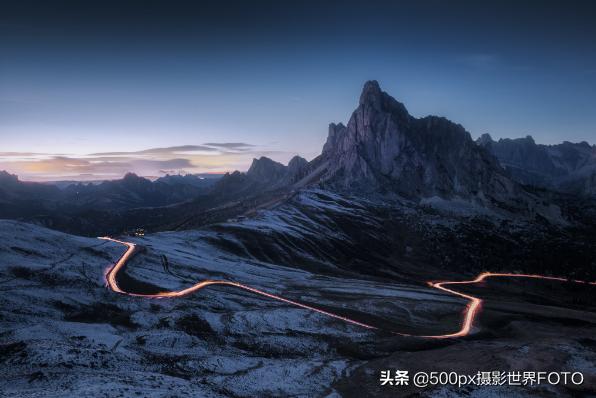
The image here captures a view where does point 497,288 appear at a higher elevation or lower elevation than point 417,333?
lower

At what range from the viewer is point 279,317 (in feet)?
273

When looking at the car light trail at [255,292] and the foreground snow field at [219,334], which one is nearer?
the foreground snow field at [219,334]

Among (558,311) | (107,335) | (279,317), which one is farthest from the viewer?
(558,311)

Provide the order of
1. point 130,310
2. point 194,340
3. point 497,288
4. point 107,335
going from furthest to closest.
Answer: point 497,288
point 130,310
point 194,340
point 107,335

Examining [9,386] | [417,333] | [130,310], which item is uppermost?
[9,386]

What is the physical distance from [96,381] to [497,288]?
560 ft

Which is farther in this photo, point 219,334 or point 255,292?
point 255,292

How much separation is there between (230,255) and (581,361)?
121201mm

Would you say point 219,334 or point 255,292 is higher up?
point 219,334

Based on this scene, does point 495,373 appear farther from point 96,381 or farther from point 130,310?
point 130,310

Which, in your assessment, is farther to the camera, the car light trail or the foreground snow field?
the car light trail

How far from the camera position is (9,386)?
3981 cm

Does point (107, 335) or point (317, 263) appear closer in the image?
point (107, 335)

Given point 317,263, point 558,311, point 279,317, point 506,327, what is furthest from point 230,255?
point 558,311
